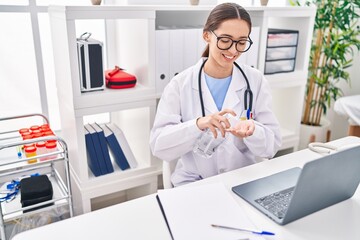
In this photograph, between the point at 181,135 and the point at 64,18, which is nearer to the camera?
the point at 181,135

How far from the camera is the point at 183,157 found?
1.47 meters

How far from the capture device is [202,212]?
94 cm

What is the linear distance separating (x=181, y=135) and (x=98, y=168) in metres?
0.72

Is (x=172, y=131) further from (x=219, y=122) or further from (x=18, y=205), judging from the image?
(x=18, y=205)

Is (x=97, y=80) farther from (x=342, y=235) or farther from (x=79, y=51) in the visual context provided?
(x=342, y=235)

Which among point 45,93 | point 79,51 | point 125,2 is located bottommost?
point 45,93

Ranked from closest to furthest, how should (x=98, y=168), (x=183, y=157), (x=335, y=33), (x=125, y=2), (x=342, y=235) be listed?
(x=342, y=235), (x=183, y=157), (x=98, y=168), (x=125, y=2), (x=335, y=33)

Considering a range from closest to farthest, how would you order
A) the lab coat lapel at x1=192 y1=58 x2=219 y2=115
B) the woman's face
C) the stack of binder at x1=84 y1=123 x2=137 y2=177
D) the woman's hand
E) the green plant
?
1. the woman's hand
2. the woman's face
3. the lab coat lapel at x1=192 y1=58 x2=219 y2=115
4. the stack of binder at x1=84 y1=123 x2=137 y2=177
5. the green plant

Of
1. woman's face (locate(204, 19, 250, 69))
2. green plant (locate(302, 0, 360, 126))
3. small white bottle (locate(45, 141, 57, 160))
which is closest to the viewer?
woman's face (locate(204, 19, 250, 69))

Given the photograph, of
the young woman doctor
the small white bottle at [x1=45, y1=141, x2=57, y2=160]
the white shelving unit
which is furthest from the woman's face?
the small white bottle at [x1=45, y1=141, x2=57, y2=160]

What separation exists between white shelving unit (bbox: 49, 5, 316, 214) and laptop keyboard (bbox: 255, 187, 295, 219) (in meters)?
0.95

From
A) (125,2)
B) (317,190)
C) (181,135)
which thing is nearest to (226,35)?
(181,135)

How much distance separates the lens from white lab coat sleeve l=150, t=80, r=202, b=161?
130 centimetres

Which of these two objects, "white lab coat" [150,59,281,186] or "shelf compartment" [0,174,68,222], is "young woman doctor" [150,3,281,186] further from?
"shelf compartment" [0,174,68,222]
